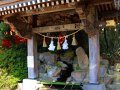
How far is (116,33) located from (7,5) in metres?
6.71

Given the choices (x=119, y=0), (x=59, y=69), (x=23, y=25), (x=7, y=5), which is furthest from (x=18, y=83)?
(x=119, y=0)

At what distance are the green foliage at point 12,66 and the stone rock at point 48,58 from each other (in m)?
0.86

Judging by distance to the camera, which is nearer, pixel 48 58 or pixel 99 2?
pixel 99 2

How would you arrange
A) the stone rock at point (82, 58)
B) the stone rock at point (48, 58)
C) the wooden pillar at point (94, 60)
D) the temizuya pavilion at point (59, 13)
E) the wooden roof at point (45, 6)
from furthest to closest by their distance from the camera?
the stone rock at point (48, 58), the stone rock at point (82, 58), the wooden pillar at point (94, 60), the temizuya pavilion at point (59, 13), the wooden roof at point (45, 6)

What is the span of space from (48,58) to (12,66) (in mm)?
1705

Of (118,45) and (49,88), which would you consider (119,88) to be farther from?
(118,45)

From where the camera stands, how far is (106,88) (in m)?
8.94

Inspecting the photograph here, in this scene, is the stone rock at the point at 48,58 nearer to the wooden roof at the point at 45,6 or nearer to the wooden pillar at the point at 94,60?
the wooden roof at the point at 45,6

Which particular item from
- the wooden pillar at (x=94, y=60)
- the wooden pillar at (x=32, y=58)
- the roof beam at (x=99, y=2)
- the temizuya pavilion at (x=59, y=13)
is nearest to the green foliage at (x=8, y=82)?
the temizuya pavilion at (x=59, y=13)

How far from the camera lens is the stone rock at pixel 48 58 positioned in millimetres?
10422

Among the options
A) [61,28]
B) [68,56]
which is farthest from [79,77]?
[61,28]

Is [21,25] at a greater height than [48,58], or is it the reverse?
[21,25]

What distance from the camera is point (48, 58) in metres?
10.5

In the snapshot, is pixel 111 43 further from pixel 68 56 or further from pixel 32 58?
pixel 32 58
